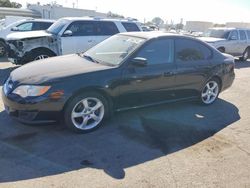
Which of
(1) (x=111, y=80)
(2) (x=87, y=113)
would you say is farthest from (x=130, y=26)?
(2) (x=87, y=113)

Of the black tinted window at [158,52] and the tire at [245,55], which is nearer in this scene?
the black tinted window at [158,52]

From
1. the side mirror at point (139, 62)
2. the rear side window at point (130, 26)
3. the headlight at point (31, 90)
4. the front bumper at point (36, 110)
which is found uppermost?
the rear side window at point (130, 26)

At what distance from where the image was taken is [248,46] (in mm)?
14414

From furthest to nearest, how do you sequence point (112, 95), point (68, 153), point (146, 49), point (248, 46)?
point (248, 46)
point (146, 49)
point (112, 95)
point (68, 153)

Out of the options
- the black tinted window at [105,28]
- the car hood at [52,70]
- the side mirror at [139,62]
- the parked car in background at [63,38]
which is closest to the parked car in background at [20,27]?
the parked car in background at [63,38]

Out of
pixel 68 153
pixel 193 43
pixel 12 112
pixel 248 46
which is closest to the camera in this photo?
pixel 68 153

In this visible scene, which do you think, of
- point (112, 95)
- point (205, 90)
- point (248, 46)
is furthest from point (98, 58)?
point (248, 46)

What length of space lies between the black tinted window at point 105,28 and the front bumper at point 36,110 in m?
6.00

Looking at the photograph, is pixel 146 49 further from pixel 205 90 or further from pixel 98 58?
pixel 205 90

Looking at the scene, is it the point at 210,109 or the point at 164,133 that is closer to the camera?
the point at 164,133

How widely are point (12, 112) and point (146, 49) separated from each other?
2.45 meters

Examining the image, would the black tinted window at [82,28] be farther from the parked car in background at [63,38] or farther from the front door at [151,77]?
the front door at [151,77]

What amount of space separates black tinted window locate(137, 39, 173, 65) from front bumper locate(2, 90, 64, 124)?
1702 mm

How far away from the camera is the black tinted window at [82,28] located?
30.0 ft
